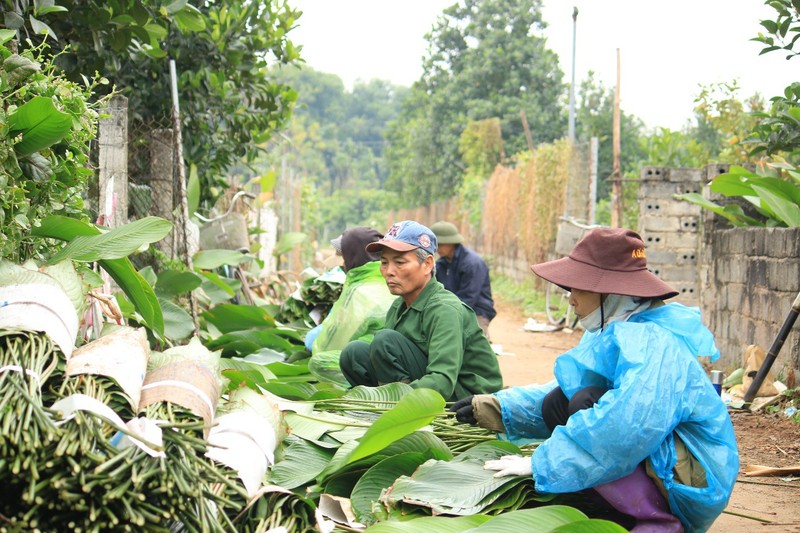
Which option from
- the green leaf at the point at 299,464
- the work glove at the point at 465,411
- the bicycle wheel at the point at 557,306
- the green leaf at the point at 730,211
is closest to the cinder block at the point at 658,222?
the bicycle wheel at the point at 557,306

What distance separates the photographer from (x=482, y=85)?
29.0m

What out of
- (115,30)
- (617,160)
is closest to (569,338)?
(617,160)

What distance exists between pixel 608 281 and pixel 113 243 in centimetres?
194

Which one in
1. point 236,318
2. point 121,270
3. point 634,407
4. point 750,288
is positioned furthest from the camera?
point 750,288

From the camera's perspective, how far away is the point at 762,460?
16.4 ft

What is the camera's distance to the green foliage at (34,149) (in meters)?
3.21

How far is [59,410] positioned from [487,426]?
1663 mm

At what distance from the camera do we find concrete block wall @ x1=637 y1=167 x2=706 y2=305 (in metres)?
10.4

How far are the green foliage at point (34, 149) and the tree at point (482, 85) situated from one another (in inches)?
900

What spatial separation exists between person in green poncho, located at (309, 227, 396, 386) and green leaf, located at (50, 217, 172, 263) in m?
1.37

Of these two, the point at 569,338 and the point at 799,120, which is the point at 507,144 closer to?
the point at 569,338

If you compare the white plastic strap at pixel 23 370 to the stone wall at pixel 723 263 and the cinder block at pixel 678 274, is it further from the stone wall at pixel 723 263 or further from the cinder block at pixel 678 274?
the cinder block at pixel 678 274

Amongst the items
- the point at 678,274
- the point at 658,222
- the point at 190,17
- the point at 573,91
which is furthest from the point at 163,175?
the point at 573,91

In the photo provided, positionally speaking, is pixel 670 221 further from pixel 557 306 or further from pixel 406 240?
pixel 406 240
